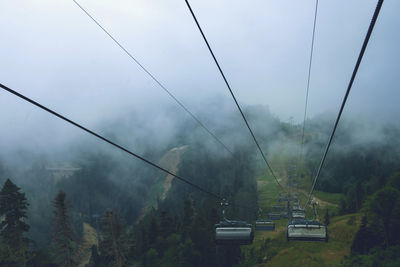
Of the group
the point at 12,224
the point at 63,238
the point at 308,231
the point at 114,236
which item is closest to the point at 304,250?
the point at 114,236

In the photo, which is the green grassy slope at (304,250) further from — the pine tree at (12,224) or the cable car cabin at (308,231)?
the pine tree at (12,224)

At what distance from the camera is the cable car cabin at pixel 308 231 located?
2381 centimetres

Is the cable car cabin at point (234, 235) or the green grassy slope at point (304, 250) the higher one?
the cable car cabin at point (234, 235)

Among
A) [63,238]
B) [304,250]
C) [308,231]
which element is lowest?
[304,250]

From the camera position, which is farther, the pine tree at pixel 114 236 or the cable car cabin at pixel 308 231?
the pine tree at pixel 114 236

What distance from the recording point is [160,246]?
85938 mm

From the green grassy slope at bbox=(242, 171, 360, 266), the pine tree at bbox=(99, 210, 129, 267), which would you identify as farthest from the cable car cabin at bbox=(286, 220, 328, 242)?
the green grassy slope at bbox=(242, 171, 360, 266)

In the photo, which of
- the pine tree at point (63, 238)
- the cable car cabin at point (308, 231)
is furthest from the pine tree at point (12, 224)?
the cable car cabin at point (308, 231)

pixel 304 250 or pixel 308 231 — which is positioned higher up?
pixel 308 231

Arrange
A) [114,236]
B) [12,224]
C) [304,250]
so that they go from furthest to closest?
[304,250] → [114,236] → [12,224]

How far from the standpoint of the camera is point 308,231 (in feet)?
79.3

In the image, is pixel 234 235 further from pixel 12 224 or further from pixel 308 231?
pixel 12 224

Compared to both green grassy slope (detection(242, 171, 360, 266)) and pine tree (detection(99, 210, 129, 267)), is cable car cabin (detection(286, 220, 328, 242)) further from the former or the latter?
green grassy slope (detection(242, 171, 360, 266))

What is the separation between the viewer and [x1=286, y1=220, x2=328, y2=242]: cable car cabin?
23.8 metres
